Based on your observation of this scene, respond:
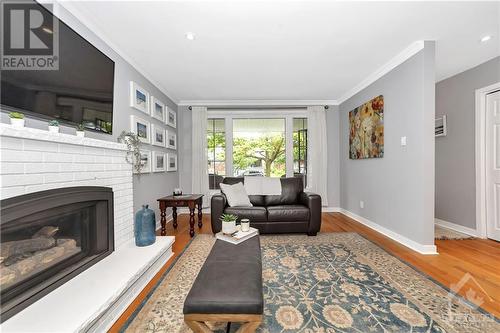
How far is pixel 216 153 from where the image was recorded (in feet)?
16.2

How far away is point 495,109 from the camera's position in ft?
9.51

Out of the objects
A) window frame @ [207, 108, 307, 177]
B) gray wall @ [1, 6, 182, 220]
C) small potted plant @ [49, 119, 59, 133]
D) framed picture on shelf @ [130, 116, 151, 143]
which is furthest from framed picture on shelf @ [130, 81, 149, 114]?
window frame @ [207, 108, 307, 177]

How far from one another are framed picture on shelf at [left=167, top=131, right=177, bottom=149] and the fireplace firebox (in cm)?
223

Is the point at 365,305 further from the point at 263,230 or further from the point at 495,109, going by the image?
the point at 495,109

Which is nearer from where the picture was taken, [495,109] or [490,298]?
[490,298]

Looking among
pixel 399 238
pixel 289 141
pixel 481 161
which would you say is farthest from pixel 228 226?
pixel 481 161

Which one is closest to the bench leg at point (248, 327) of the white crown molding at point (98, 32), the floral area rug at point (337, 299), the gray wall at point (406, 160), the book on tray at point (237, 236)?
the floral area rug at point (337, 299)

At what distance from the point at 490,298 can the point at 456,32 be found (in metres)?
2.67

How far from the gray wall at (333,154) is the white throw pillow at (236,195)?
2.32 metres

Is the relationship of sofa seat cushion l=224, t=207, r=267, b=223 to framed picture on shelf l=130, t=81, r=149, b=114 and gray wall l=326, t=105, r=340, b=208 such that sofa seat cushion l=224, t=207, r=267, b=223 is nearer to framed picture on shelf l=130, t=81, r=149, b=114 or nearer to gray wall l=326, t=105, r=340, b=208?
framed picture on shelf l=130, t=81, r=149, b=114

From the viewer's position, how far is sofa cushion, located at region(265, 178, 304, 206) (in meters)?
3.71

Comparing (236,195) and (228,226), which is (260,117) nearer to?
(236,195)

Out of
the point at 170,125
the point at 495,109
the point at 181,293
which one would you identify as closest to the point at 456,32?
the point at 495,109

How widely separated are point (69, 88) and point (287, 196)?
125 inches
